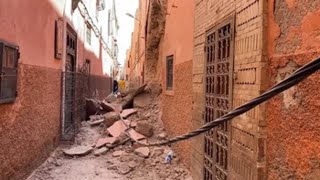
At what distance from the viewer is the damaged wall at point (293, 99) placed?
2359 millimetres

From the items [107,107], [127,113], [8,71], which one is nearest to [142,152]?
[127,113]

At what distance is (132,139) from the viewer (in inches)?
318

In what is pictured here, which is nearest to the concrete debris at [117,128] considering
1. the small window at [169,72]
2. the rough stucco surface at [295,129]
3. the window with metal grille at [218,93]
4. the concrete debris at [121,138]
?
the concrete debris at [121,138]

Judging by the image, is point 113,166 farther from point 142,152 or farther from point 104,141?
point 104,141

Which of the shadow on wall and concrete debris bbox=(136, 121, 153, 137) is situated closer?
the shadow on wall

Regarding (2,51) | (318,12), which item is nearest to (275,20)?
(318,12)

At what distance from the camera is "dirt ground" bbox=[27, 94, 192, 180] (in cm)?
643

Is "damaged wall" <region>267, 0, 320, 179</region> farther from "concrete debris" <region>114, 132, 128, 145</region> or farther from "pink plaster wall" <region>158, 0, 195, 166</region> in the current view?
"concrete debris" <region>114, 132, 128, 145</region>

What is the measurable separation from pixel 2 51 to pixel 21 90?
122 centimetres

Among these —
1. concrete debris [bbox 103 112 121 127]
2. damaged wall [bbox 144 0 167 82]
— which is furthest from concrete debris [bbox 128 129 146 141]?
damaged wall [bbox 144 0 167 82]

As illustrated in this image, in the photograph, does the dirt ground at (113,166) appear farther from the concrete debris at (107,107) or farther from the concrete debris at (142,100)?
the concrete debris at (107,107)

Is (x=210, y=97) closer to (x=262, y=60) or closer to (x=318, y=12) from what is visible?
(x=262, y=60)

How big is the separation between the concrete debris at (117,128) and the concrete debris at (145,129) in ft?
1.25

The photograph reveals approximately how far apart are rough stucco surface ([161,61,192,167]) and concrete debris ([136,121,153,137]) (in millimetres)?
432
